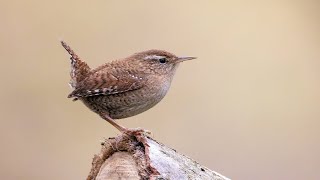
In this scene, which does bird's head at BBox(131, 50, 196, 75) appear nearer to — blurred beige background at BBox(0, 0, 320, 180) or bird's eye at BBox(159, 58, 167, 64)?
bird's eye at BBox(159, 58, 167, 64)

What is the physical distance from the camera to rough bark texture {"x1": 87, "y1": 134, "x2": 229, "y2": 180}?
113 inches

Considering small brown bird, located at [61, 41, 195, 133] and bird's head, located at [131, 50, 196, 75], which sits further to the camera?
bird's head, located at [131, 50, 196, 75]

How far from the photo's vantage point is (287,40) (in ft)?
27.0

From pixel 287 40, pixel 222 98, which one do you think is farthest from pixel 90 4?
pixel 287 40

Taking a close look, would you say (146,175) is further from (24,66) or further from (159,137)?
(24,66)

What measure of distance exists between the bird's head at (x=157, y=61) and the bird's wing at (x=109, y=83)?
120 mm

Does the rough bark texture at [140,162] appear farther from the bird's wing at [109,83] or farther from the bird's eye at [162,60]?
the bird's eye at [162,60]

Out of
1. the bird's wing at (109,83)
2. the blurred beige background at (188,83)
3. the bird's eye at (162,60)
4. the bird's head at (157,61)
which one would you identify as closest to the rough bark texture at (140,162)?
the bird's wing at (109,83)

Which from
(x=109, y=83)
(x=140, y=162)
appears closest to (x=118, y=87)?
(x=109, y=83)

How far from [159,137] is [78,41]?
124cm

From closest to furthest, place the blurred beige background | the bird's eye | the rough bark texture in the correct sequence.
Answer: the rough bark texture → the bird's eye → the blurred beige background

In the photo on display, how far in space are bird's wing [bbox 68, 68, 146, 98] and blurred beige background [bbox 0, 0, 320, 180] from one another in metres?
2.83

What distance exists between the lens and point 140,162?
9.47ft

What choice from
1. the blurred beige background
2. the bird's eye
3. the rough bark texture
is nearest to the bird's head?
the bird's eye
